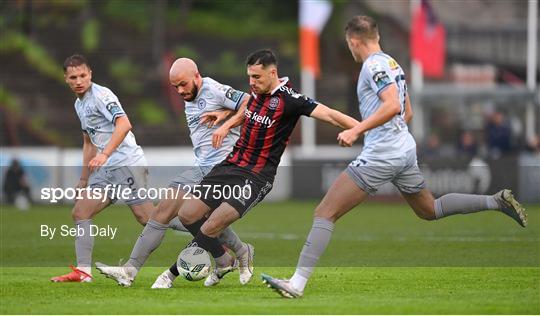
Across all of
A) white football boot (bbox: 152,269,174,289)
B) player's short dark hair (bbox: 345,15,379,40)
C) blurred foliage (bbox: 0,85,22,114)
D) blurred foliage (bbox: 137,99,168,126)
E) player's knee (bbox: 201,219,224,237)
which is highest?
player's short dark hair (bbox: 345,15,379,40)

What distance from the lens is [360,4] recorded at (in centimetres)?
4600

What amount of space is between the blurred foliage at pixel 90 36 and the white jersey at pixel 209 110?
1206 inches

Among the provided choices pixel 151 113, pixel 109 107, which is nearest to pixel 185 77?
pixel 109 107

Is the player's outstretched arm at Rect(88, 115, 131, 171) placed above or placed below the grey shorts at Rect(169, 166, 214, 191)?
above

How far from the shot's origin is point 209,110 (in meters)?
12.3

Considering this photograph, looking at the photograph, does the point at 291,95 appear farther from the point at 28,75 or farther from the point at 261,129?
the point at 28,75

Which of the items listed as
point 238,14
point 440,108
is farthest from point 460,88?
point 238,14

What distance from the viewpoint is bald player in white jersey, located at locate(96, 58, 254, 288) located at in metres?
11.9

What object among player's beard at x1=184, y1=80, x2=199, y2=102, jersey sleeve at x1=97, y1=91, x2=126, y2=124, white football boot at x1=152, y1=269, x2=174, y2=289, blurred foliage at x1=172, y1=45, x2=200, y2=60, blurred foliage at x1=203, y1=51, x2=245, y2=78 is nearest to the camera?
white football boot at x1=152, y1=269, x2=174, y2=289

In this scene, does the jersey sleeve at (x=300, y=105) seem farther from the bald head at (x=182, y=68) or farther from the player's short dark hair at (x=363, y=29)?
the bald head at (x=182, y=68)

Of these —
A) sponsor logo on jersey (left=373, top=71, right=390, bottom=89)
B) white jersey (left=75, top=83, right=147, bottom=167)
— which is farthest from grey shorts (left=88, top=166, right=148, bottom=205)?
sponsor logo on jersey (left=373, top=71, right=390, bottom=89)

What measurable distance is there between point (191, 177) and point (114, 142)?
826 millimetres

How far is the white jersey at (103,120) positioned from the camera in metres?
12.6

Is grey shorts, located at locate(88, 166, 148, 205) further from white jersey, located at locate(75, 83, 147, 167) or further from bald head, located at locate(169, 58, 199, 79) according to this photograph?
bald head, located at locate(169, 58, 199, 79)
